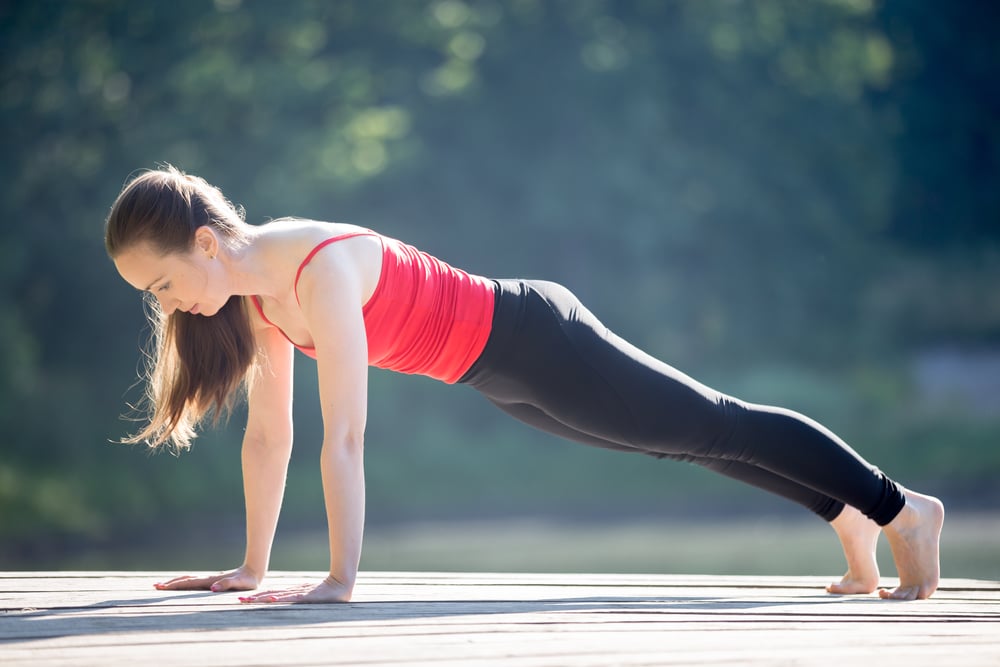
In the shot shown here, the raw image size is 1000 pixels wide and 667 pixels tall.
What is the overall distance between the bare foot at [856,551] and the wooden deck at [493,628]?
14 centimetres

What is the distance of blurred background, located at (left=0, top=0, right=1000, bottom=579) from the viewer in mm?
10289

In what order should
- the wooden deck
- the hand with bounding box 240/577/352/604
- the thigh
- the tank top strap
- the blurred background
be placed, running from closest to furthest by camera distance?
the wooden deck
the hand with bounding box 240/577/352/604
the tank top strap
the thigh
the blurred background

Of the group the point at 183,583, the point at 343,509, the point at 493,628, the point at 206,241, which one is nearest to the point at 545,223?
the point at 183,583

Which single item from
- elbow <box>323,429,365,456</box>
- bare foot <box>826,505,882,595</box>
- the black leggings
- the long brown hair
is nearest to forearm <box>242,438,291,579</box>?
the long brown hair

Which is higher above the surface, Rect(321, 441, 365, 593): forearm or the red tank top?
the red tank top

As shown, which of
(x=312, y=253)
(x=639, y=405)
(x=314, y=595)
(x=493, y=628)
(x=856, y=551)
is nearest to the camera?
(x=493, y=628)

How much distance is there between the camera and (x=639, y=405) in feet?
7.63

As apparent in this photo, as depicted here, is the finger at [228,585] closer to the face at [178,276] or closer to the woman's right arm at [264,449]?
the woman's right arm at [264,449]

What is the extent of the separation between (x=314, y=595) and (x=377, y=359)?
21.6 inches

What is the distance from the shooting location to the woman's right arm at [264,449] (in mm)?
2416

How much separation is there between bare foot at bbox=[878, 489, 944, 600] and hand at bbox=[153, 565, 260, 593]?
4.38 ft

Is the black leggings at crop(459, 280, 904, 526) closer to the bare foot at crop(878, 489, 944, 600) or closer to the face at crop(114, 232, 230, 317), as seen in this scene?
the bare foot at crop(878, 489, 944, 600)

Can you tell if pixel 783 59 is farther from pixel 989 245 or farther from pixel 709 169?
pixel 989 245

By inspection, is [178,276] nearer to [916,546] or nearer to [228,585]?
[228,585]
